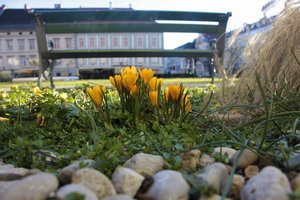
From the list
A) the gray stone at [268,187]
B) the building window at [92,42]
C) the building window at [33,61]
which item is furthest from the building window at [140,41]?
the gray stone at [268,187]

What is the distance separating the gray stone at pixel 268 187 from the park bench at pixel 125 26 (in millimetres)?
2865

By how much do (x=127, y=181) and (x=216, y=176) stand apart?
0.48 feet

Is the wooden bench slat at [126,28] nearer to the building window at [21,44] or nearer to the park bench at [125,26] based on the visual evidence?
the park bench at [125,26]

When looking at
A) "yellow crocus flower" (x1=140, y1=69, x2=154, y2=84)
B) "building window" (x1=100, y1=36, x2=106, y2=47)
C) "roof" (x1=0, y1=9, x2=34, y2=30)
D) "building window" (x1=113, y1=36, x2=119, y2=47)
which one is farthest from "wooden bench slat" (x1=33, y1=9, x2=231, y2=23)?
"roof" (x1=0, y1=9, x2=34, y2=30)

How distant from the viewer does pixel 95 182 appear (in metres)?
0.51

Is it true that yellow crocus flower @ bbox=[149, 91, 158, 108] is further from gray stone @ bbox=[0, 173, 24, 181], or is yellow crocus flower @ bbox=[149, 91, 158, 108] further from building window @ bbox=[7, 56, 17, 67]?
building window @ bbox=[7, 56, 17, 67]

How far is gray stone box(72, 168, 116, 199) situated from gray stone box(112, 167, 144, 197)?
0.03 meters

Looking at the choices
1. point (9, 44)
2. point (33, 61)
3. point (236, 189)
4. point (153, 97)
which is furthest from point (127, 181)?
point (9, 44)

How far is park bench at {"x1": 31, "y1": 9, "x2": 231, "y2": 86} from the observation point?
3293 millimetres

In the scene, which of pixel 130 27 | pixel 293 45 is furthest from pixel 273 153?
pixel 130 27

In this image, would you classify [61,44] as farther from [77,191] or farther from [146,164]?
[77,191]

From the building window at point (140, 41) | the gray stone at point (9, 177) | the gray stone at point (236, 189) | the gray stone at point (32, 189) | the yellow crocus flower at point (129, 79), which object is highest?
the building window at point (140, 41)

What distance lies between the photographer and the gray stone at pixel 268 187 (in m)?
0.45

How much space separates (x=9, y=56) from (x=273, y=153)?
36.2 metres
